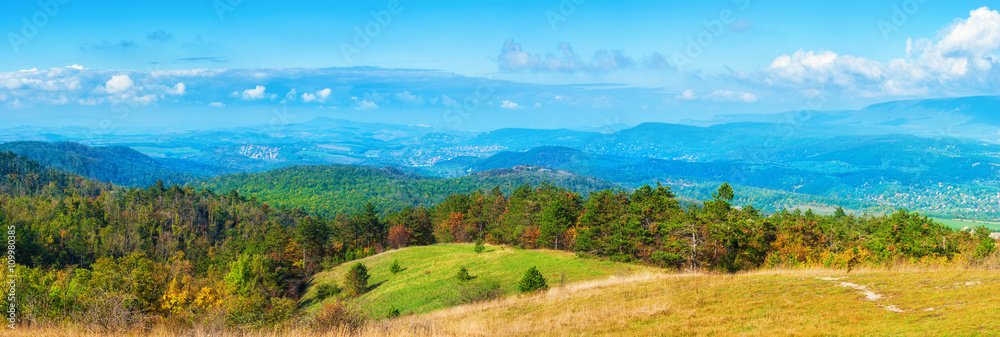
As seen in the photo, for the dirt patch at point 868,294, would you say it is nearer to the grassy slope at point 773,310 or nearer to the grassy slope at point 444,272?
the grassy slope at point 773,310

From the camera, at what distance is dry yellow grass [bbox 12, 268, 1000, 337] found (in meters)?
12.0

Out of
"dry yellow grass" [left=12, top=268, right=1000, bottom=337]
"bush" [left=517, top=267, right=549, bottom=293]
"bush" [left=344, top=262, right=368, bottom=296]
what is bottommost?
"bush" [left=344, top=262, right=368, bottom=296]

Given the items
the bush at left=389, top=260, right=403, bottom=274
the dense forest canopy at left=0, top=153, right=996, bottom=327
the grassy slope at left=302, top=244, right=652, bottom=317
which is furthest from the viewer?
the bush at left=389, top=260, right=403, bottom=274

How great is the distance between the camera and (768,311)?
1488 cm

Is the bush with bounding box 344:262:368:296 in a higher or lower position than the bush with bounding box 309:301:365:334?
lower

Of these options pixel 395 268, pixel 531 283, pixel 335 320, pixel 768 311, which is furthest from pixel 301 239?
pixel 768 311

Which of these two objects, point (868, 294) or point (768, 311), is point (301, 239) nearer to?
point (768, 311)

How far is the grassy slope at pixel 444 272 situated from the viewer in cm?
3953

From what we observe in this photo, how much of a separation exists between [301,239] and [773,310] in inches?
2852

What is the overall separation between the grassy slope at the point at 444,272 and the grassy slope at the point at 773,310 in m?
15.3

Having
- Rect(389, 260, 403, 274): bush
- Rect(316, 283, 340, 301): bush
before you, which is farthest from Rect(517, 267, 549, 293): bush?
Rect(316, 283, 340, 301): bush

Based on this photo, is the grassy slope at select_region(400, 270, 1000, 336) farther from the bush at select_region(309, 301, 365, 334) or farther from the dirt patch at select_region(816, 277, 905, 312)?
the bush at select_region(309, 301, 365, 334)

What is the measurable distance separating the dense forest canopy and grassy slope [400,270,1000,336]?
26.3 ft

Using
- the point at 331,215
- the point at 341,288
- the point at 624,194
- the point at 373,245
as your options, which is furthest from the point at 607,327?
the point at 331,215
